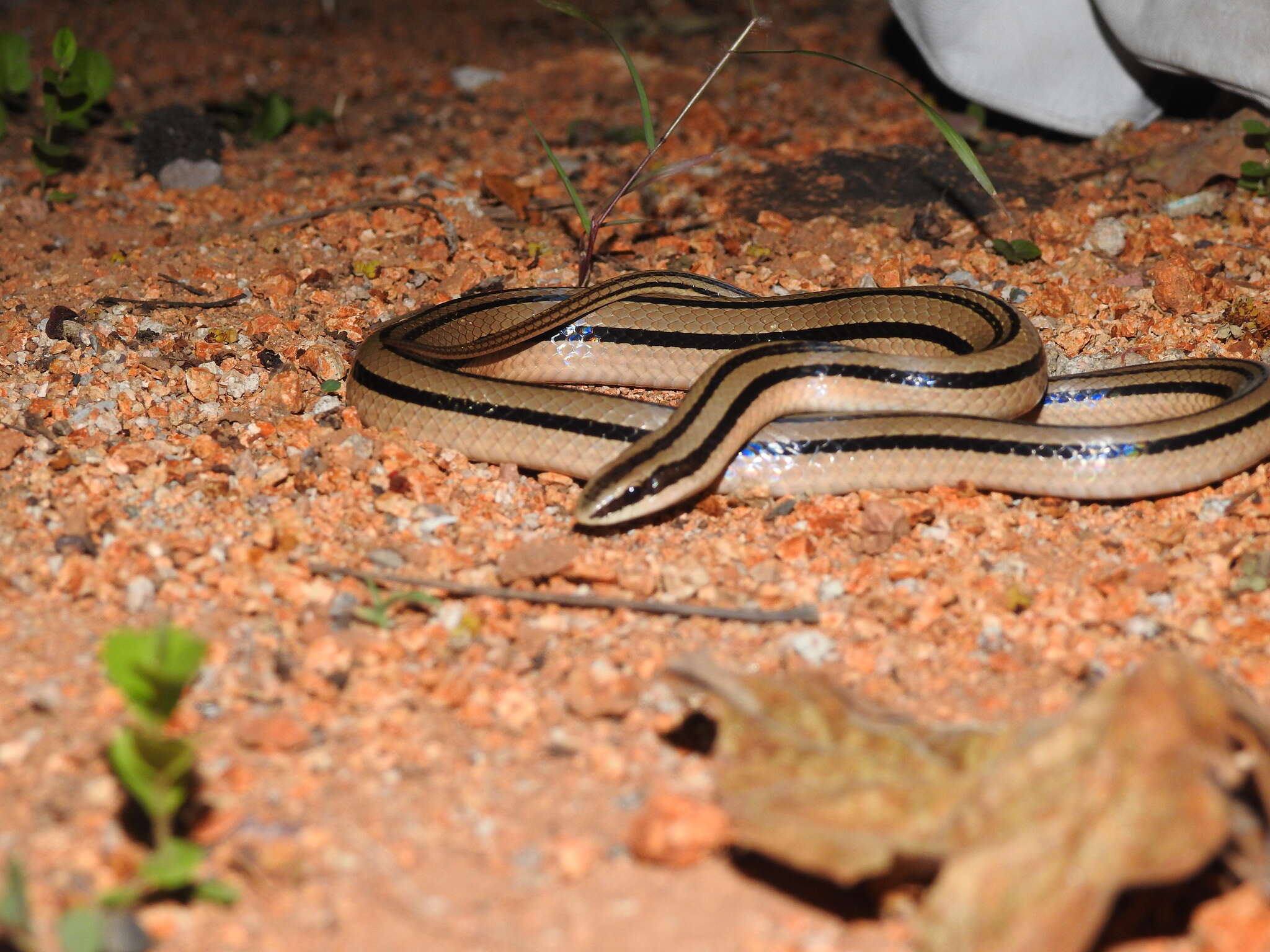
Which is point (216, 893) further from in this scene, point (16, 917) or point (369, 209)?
point (369, 209)

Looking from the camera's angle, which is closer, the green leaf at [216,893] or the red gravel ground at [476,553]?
the green leaf at [216,893]

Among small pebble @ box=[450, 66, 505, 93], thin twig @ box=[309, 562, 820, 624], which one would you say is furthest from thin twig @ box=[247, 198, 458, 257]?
thin twig @ box=[309, 562, 820, 624]

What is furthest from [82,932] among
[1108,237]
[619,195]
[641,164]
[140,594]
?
[1108,237]

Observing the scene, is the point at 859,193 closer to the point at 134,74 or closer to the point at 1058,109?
the point at 1058,109

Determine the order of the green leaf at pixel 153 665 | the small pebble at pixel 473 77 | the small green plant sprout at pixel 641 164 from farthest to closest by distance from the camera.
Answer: the small pebble at pixel 473 77 < the small green plant sprout at pixel 641 164 < the green leaf at pixel 153 665

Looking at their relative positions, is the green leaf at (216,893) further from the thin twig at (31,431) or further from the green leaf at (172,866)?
the thin twig at (31,431)

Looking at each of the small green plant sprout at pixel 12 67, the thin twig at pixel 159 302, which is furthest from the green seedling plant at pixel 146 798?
the small green plant sprout at pixel 12 67

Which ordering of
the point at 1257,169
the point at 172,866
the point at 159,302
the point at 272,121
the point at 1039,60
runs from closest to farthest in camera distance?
1. the point at 172,866
2. the point at 159,302
3. the point at 1257,169
4. the point at 1039,60
5. the point at 272,121
